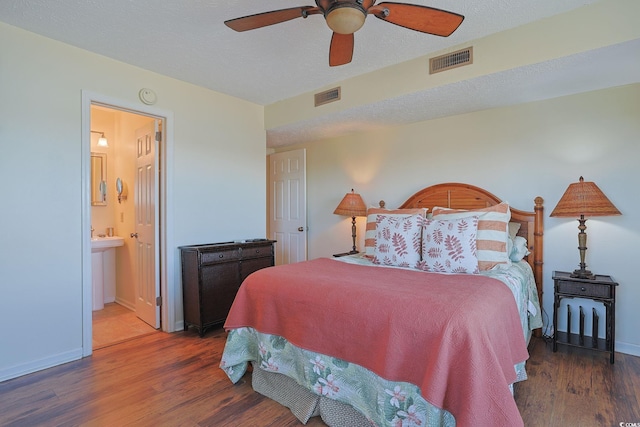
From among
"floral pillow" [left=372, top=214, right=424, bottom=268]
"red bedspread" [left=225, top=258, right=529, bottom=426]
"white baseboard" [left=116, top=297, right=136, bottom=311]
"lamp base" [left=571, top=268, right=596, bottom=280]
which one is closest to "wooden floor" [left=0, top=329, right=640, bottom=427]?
"red bedspread" [left=225, top=258, right=529, bottom=426]

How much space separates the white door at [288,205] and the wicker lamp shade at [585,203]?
9.27 ft

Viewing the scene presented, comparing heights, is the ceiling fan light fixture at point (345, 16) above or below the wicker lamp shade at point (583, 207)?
above

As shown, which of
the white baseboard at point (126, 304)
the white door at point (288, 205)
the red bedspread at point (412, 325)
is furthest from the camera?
the white door at point (288, 205)

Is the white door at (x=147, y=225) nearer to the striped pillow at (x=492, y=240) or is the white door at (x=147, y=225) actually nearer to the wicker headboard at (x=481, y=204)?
the wicker headboard at (x=481, y=204)

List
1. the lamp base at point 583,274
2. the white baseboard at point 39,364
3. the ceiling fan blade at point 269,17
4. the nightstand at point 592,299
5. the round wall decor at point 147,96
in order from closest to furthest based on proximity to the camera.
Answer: the ceiling fan blade at point 269,17 → the white baseboard at point 39,364 → the nightstand at point 592,299 → the lamp base at point 583,274 → the round wall decor at point 147,96

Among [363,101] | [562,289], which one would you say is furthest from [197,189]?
[562,289]

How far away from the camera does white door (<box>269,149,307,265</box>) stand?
4484 mm

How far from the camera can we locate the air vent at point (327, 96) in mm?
3283

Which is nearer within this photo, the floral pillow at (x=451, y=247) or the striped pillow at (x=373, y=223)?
the floral pillow at (x=451, y=247)

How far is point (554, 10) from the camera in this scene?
2092 millimetres

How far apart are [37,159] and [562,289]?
413cm

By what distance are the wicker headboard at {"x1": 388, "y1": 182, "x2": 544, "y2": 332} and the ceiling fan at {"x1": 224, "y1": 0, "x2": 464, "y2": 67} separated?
190 cm

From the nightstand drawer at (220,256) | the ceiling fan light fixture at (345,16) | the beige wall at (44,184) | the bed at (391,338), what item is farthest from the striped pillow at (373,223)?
the beige wall at (44,184)

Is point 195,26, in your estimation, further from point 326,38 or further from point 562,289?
point 562,289
